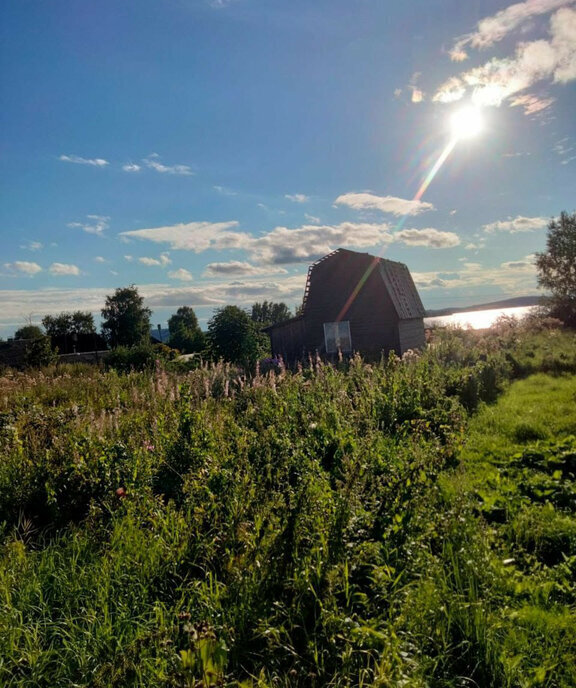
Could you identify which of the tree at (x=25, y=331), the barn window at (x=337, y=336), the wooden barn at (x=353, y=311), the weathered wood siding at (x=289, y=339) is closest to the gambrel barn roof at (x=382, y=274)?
the wooden barn at (x=353, y=311)

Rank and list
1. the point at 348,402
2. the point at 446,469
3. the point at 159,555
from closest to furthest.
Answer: the point at 159,555 → the point at 446,469 → the point at 348,402

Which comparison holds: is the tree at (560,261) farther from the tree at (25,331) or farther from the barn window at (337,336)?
the tree at (25,331)

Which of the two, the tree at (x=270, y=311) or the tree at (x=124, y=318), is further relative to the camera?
the tree at (x=270, y=311)

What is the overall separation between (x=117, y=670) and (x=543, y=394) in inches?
434

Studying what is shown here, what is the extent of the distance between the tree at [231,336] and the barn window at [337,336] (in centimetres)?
439

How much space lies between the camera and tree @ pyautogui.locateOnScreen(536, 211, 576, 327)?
40406 mm

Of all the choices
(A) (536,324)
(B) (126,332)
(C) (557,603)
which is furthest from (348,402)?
(B) (126,332)

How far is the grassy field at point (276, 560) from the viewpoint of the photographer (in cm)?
255

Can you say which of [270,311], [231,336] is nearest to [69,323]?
[270,311]

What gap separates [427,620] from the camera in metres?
2.81

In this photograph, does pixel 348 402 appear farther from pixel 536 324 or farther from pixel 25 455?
pixel 536 324

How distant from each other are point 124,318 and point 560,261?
4985cm

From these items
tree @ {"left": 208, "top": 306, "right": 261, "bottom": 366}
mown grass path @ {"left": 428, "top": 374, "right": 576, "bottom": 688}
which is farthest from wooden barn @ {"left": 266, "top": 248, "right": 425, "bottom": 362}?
mown grass path @ {"left": 428, "top": 374, "right": 576, "bottom": 688}

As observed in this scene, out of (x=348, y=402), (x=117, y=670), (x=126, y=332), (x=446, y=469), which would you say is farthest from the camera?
(x=126, y=332)
